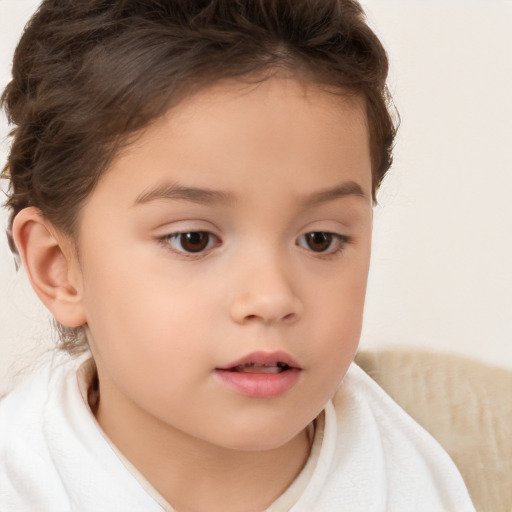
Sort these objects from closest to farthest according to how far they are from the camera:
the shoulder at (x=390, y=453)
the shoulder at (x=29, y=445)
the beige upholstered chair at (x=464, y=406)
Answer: the shoulder at (x=29, y=445) < the shoulder at (x=390, y=453) < the beige upholstered chair at (x=464, y=406)

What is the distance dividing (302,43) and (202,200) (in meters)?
0.26

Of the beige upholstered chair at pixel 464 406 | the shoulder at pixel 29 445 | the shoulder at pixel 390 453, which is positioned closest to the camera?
the shoulder at pixel 29 445

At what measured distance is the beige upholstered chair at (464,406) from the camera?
1.80m

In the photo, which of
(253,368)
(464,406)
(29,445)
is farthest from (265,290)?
(464,406)

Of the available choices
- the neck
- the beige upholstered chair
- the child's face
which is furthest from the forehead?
the beige upholstered chair

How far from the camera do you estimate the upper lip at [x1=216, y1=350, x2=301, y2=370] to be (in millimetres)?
1295

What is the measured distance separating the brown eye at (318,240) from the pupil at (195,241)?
0.14m

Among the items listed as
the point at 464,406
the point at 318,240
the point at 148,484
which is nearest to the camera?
the point at 318,240

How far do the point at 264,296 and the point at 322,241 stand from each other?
169 millimetres

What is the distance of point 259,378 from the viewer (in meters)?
1.32

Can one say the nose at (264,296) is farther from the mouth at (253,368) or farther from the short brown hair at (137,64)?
the short brown hair at (137,64)

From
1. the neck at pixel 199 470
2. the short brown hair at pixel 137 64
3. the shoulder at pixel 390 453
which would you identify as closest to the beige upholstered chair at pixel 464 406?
the shoulder at pixel 390 453

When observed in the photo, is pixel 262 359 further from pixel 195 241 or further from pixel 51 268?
pixel 51 268

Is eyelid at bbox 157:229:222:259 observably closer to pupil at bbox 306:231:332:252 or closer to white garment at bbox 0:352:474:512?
pupil at bbox 306:231:332:252
